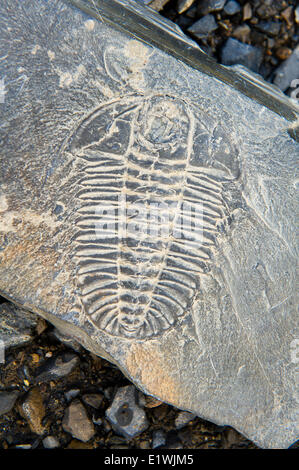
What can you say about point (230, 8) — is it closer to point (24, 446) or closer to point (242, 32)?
point (242, 32)

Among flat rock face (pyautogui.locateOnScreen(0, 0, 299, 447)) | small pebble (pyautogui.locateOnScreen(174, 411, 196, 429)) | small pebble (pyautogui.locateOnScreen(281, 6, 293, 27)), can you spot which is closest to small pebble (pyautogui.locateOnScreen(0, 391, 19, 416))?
flat rock face (pyautogui.locateOnScreen(0, 0, 299, 447))

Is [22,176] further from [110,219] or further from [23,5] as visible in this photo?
[23,5]

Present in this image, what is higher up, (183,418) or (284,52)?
(284,52)

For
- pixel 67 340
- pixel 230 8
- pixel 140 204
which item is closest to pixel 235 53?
pixel 230 8

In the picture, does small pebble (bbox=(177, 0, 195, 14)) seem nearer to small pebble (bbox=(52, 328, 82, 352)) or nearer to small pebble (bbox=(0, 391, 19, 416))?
small pebble (bbox=(52, 328, 82, 352))

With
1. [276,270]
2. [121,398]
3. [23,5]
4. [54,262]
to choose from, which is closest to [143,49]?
[23,5]

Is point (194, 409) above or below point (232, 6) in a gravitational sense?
below
